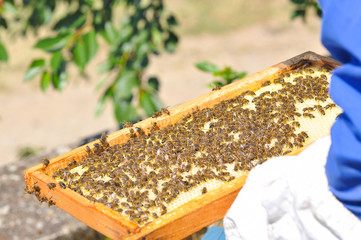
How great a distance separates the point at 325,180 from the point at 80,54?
2668mm

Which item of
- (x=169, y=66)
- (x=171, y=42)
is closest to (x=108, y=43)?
(x=171, y=42)

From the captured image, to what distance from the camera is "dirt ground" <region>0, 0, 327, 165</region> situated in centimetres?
914

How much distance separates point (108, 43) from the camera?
4.29 meters

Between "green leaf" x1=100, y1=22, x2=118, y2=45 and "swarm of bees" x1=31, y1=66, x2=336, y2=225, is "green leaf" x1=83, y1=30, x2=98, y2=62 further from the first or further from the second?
"swarm of bees" x1=31, y1=66, x2=336, y2=225

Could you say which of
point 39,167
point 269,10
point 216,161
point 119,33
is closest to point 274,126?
point 216,161

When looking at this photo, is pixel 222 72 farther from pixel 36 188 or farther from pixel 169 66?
pixel 169 66

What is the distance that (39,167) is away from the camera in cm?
250

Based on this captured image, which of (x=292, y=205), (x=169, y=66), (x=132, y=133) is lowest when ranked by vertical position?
(x=292, y=205)

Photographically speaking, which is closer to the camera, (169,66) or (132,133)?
(132,133)

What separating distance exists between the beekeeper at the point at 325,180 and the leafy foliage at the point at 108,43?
7.43 feet

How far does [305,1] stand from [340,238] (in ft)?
10.8

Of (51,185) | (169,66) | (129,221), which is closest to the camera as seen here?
(129,221)

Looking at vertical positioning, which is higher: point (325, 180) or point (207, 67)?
point (207, 67)

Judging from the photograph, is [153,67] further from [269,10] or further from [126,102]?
[126,102]
